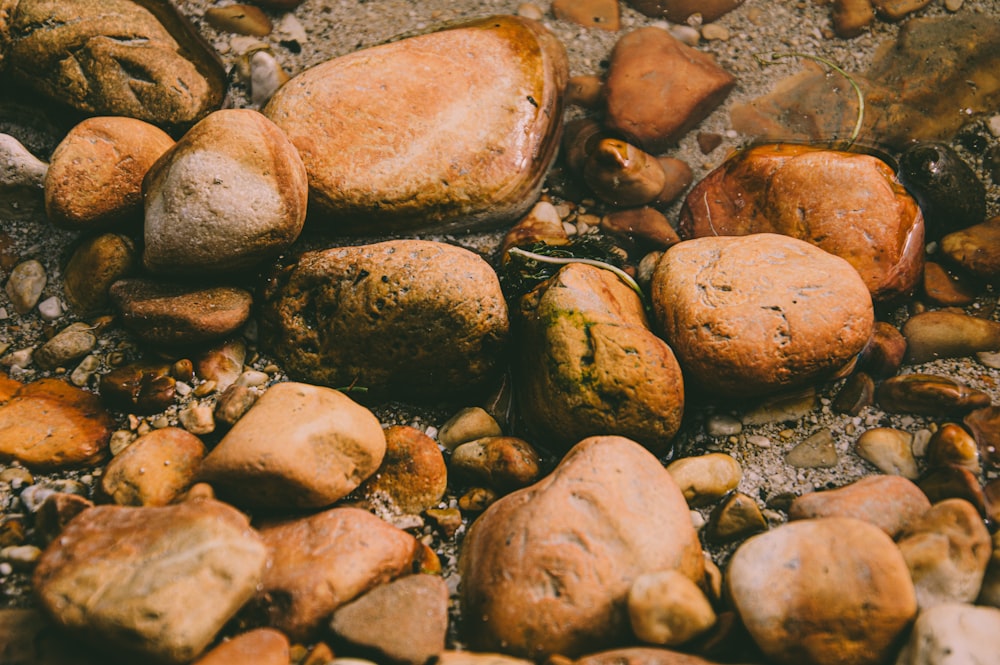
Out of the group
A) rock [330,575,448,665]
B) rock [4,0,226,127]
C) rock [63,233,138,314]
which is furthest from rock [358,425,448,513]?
rock [4,0,226,127]

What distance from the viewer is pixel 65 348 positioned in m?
3.30

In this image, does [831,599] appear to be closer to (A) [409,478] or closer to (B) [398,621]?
(B) [398,621]

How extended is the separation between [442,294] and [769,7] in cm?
325

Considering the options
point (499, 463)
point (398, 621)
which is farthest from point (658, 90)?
point (398, 621)

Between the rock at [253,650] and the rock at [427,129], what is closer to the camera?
the rock at [253,650]

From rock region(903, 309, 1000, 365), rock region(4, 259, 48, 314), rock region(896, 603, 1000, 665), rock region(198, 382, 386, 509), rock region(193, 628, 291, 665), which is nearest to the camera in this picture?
rock region(896, 603, 1000, 665)

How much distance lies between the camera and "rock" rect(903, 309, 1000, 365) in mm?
3371

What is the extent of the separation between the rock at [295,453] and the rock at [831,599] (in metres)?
1.57

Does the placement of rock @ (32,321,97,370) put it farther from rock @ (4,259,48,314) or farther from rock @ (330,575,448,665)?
rock @ (330,575,448,665)

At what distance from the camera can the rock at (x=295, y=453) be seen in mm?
2660

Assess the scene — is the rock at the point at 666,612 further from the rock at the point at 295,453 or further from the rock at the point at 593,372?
the rock at the point at 295,453

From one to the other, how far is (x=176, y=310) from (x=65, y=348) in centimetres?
60

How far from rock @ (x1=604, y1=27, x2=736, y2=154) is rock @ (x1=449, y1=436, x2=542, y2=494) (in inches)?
80.2

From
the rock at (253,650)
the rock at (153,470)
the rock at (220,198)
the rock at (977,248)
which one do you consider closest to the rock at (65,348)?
the rock at (220,198)
